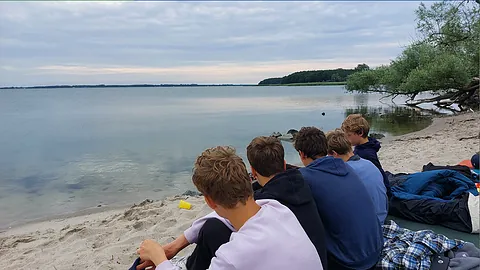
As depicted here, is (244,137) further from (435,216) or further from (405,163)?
(435,216)

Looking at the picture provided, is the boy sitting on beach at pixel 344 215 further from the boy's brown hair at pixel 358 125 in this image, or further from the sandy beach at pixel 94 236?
the sandy beach at pixel 94 236

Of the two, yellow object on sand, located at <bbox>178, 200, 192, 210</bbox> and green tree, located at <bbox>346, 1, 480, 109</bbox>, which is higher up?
green tree, located at <bbox>346, 1, 480, 109</bbox>

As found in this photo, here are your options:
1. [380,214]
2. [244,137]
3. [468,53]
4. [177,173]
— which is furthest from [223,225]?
[468,53]

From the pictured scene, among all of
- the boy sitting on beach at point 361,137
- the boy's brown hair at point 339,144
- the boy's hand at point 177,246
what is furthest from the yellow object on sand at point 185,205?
the boy's hand at point 177,246

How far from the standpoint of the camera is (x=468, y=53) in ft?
77.6

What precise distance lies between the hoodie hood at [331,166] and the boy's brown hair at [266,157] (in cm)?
30

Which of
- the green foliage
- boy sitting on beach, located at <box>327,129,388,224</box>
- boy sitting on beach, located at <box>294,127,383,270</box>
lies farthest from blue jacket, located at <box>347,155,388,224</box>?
the green foliage

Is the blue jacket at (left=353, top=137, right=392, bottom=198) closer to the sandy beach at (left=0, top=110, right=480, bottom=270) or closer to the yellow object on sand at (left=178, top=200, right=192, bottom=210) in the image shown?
the sandy beach at (left=0, top=110, right=480, bottom=270)

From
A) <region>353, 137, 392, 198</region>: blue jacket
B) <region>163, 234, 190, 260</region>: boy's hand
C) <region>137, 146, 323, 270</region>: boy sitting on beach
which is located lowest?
<region>163, 234, 190, 260</region>: boy's hand

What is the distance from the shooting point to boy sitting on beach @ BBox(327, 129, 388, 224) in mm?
3666

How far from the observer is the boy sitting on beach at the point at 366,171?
3666 mm

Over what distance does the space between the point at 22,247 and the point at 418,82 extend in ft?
75.5

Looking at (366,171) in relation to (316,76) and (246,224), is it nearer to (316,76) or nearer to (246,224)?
(246,224)

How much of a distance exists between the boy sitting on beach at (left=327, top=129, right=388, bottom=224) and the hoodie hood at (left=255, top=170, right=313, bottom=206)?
138 cm
